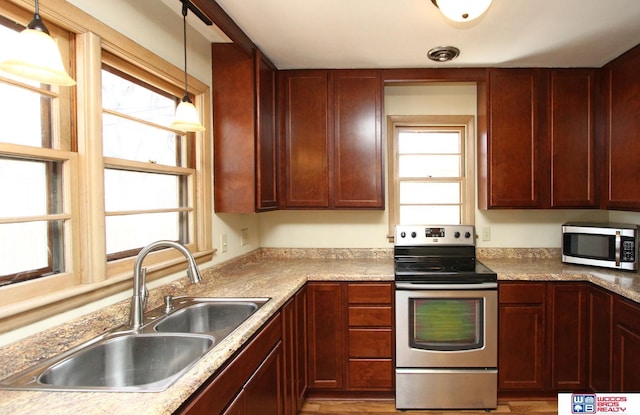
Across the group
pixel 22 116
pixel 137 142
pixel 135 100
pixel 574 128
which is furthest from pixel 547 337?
pixel 22 116

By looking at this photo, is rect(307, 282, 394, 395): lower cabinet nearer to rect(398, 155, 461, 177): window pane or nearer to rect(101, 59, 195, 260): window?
rect(101, 59, 195, 260): window

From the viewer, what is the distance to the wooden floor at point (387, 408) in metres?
2.30

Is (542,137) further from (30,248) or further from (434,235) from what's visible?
(30,248)

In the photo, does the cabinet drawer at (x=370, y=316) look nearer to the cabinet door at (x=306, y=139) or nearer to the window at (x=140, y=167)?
the cabinet door at (x=306, y=139)

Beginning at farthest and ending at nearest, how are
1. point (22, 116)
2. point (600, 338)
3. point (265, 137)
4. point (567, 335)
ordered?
point (265, 137) < point (567, 335) < point (600, 338) < point (22, 116)

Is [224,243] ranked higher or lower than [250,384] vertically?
higher

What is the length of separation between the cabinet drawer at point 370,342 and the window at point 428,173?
93cm

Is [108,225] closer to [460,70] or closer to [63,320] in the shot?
[63,320]

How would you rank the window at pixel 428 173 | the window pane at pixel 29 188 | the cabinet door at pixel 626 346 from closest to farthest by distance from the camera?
the window pane at pixel 29 188, the cabinet door at pixel 626 346, the window at pixel 428 173

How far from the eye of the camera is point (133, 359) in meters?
1.36

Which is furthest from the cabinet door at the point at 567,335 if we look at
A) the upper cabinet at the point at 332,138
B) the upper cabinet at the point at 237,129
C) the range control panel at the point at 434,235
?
the upper cabinet at the point at 237,129

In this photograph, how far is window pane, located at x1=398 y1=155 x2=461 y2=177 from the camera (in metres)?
3.06

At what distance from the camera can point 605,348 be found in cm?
220

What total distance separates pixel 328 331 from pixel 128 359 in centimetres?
135
